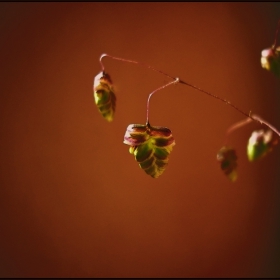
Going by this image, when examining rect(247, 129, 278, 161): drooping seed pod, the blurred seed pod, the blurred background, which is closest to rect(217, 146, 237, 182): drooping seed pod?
rect(247, 129, 278, 161): drooping seed pod

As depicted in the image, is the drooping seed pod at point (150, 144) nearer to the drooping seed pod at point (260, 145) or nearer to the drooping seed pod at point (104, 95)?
the drooping seed pod at point (104, 95)

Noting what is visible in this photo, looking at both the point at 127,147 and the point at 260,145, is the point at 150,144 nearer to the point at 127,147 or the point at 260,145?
the point at 260,145

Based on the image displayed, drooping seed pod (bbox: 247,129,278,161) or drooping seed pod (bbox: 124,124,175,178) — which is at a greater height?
drooping seed pod (bbox: 247,129,278,161)

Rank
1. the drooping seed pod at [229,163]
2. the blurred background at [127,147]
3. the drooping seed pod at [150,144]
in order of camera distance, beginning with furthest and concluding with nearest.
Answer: the blurred background at [127,147] < the drooping seed pod at [229,163] < the drooping seed pod at [150,144]

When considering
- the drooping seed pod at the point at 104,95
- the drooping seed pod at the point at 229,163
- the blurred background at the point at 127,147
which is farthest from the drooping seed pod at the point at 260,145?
the blurred background at the point at 127,147

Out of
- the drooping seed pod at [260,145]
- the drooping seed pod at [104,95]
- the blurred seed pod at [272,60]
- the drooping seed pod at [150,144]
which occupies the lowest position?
the drooping seed pod at [150,144]

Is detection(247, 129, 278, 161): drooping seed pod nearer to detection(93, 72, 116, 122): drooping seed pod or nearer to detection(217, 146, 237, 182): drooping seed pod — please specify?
detection(217, 146, 237, 182): drooping seed pod
